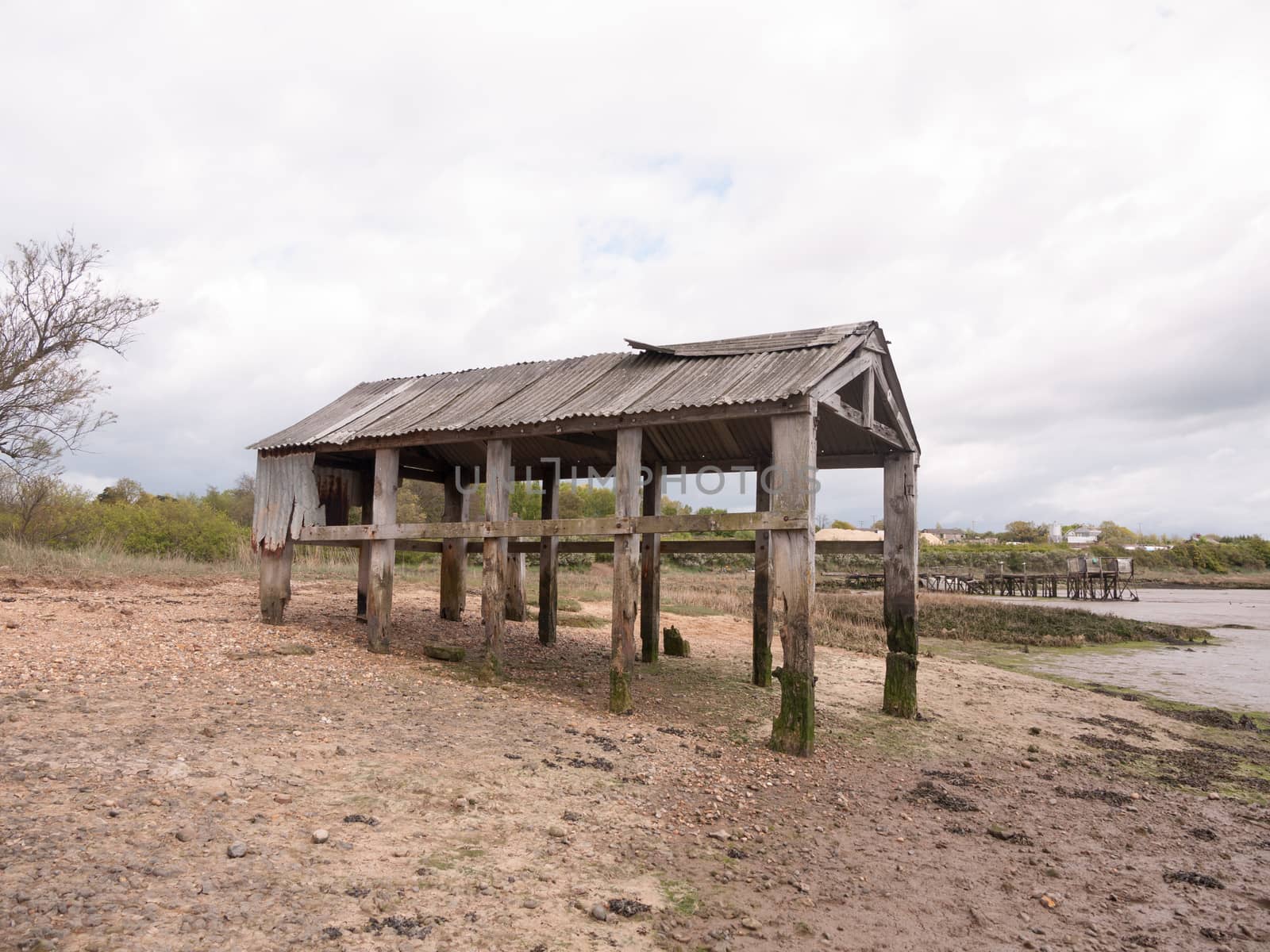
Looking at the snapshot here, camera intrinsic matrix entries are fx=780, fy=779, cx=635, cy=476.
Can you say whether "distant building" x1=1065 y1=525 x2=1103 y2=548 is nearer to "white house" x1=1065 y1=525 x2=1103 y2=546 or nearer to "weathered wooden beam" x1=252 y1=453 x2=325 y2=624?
"white house" x1=1065 y1=525 x2=1103 y2=546

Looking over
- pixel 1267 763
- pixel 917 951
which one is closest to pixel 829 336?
pixel 917 951

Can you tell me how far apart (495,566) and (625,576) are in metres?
2.17

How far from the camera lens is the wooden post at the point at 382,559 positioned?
11.5m

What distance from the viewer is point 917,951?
15.0 feet

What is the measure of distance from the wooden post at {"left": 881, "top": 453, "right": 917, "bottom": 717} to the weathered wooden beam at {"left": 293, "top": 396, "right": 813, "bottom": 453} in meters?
2.75

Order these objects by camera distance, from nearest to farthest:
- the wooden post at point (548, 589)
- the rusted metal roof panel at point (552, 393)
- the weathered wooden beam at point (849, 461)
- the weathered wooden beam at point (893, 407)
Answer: the rusted metal roof panel at point (552, 393), the weathered wooden beam at point (893, 407), the weathered wooden beam at point (849, 461), the wooden post at point (548, 589)

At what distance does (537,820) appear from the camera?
231 inches

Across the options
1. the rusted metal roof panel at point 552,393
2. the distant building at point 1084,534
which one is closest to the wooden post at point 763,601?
the rusted metal roof panel at point 552,393

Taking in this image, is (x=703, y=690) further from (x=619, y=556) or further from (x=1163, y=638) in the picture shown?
(x=1163, y=638)

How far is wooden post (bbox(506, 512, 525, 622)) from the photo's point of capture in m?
16.2

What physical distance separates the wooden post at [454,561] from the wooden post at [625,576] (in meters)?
6.59

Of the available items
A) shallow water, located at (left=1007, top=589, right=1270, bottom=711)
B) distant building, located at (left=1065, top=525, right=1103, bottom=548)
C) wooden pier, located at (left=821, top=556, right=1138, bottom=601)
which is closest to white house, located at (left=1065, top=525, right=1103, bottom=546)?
distant building, located at (left=1065, top=525, right=1103, bottom=548)

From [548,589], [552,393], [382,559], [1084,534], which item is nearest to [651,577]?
[548,589]

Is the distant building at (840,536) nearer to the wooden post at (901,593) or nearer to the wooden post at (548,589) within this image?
the wooden post at (901,593)
